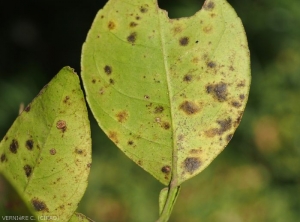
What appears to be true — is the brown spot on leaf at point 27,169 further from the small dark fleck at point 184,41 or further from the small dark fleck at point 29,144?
the small dark fleck at point 184,41

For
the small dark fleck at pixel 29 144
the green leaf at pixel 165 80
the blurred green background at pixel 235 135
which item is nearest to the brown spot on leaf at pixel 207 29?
the green leaf at pixel 165 80

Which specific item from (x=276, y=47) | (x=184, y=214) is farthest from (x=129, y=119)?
(x=276, y=47)

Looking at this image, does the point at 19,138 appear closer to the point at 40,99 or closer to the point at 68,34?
the point at 40,99

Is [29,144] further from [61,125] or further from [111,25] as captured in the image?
[111,25]

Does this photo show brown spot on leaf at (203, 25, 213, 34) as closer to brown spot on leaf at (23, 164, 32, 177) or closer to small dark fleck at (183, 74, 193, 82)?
small dark fleck at (183, 74, 193, 82)

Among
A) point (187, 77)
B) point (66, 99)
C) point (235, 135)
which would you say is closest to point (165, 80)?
point (187, 77)

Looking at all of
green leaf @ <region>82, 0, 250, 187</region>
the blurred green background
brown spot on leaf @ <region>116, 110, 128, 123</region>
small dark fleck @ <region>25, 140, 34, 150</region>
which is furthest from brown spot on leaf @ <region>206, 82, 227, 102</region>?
the blurred green background
